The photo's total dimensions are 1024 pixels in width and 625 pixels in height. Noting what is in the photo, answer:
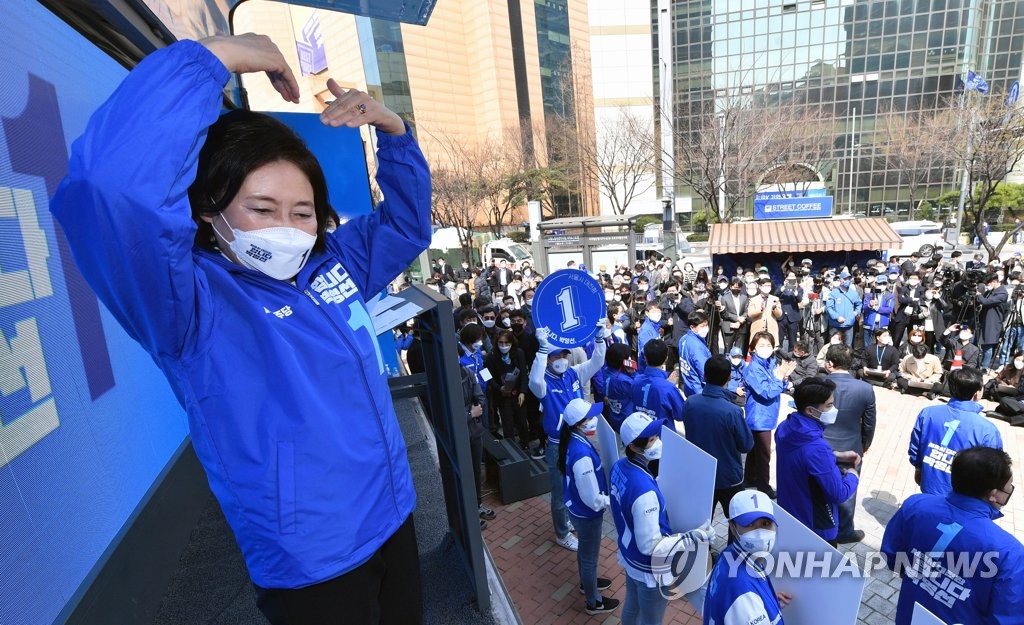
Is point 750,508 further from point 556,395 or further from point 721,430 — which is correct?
point 556,395

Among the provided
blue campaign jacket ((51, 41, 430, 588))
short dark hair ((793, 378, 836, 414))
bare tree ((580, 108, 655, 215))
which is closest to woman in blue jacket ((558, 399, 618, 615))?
short dark hair ((793, 378, 836, 414))

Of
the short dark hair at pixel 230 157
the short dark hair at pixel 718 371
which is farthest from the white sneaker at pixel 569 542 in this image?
the short dark hair at pixel 230 157

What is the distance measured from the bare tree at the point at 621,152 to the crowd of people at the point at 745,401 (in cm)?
1985

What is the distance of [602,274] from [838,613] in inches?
486

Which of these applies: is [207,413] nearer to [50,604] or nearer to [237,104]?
[50,604]

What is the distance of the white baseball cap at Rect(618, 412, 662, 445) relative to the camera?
10.2 feet

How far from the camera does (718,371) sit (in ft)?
14.5

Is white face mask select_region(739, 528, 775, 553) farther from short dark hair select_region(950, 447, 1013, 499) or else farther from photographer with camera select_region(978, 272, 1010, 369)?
photographer with camera select_region(978, 272, 1010, 369)

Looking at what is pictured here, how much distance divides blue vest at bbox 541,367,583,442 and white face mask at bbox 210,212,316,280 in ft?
13.5

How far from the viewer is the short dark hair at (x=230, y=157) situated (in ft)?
3.72

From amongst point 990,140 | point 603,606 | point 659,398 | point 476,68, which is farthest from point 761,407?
point 476,68

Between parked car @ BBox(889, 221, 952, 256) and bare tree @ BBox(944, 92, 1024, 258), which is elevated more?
bare tree @ BBox(944, 92, 1024, 258)

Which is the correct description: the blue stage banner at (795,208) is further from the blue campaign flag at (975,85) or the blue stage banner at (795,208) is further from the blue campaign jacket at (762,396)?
the blue campaign jacket at (762,396)

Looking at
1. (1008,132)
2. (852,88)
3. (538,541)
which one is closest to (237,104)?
(538,541)
